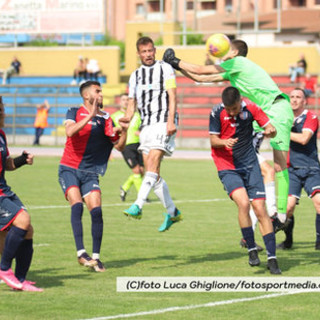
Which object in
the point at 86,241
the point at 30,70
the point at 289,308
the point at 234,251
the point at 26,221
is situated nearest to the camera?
the point at 289,308

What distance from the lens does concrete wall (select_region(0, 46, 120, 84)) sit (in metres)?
46.1

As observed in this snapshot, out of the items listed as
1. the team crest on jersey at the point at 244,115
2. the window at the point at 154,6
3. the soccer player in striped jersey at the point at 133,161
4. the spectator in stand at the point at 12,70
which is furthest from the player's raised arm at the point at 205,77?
the window at the point at 154,6

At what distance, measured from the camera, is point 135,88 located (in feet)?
38.5

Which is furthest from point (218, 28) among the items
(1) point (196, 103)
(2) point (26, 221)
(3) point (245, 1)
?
(2) point (26, 221)

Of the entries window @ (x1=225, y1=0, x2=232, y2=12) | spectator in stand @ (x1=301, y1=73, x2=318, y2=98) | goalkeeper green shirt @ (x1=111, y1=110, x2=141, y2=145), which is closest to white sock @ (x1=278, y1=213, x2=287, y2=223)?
goalkeeper green shirt @ (x1=111, y1=110, x2=141, y2=145)

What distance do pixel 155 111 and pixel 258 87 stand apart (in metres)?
1.52

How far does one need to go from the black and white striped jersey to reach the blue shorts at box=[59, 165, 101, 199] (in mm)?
1636

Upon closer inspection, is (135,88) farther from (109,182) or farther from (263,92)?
(109,182)

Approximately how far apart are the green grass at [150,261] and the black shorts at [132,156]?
2.63 ft

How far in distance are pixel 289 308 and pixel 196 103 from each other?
32.5 meters

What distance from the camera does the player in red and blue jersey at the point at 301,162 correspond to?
38.8 ft

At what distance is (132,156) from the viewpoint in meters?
18.6

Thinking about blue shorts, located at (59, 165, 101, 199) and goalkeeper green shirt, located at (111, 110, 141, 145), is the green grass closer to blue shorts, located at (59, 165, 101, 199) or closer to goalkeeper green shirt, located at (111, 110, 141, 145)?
blue shorts, located at (59, 165, 101, 199)

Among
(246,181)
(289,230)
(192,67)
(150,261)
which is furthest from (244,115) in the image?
(289,230)
